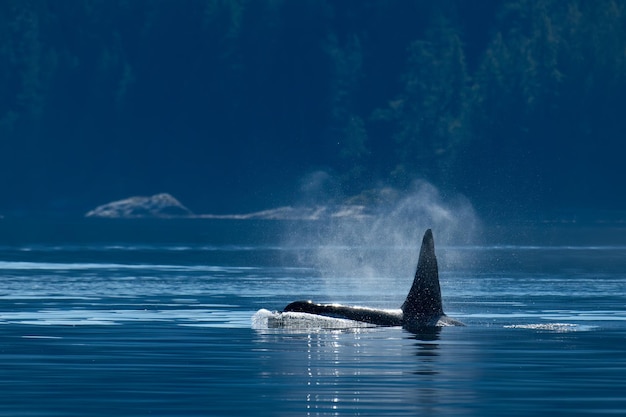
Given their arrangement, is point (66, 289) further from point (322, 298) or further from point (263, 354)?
point (263, 354)

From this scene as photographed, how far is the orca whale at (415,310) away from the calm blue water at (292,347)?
2.81 ft

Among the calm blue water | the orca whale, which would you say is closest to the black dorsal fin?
the orca whale

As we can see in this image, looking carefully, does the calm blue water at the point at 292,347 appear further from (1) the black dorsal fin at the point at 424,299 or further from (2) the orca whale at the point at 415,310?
(1) the black dorsal fin at the point at 424,299

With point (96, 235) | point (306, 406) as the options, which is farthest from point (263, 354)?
point (96, 235)

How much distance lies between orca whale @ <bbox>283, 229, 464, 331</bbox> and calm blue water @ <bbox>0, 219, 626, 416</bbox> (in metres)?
0.86

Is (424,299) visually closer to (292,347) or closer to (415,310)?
(415,310)

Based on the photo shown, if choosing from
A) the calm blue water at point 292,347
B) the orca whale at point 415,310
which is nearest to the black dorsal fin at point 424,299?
the orca whale at point 415,310

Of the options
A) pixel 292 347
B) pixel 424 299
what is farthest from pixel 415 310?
pixel 292 347

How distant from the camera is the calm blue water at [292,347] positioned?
29.9 metres

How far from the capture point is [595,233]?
6339 inches

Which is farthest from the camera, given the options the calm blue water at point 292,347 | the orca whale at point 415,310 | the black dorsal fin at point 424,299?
the black dorsal fin at point 424,299

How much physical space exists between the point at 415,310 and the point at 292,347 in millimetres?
7806

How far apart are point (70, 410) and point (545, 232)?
139 meters

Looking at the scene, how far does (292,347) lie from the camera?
132ft
